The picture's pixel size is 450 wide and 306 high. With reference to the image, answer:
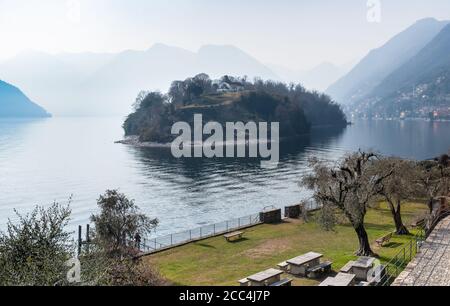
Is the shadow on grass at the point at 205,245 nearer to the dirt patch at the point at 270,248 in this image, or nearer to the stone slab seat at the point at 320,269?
the dirt patch at the point at 270,248

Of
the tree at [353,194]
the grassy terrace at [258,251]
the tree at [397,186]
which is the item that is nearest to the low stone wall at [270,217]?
the grassy terrace at [258,251]

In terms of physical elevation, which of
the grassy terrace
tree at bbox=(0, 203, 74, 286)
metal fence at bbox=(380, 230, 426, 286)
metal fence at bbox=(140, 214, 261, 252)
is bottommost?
metal fence at bbox=(140, 214, 261, 252)

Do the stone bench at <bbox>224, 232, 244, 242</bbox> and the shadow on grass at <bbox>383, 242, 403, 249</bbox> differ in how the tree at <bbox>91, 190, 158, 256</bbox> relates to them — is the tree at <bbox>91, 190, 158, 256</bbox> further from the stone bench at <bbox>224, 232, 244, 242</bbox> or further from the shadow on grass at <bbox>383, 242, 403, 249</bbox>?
the shadow on grass at <bbox>383, 242, 403, 249</bbox>

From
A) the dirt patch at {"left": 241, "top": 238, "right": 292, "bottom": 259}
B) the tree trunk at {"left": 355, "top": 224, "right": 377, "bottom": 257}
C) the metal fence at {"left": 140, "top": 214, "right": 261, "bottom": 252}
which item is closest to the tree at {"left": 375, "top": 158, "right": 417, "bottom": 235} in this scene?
the tree trunk at {"left": 355, "top": 224, "right": 377, "bottom": 257}

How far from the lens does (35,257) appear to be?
17.9m

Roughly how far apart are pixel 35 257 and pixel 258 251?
1821cm

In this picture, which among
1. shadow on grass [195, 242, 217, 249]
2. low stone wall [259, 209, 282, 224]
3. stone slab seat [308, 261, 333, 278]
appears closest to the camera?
stone slab seat [308, 261, 333, 278]

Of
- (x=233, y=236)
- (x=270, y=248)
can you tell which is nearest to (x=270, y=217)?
(x=233, y=236)

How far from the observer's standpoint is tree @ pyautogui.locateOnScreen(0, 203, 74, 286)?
15.6 meters

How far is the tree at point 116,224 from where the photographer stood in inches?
1201

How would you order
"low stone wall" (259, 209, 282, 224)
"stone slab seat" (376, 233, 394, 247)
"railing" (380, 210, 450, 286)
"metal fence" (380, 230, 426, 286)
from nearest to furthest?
"metal fence" (380, 230, 426, 286) → "railing" (380, 210, 450, 286) → "stone slab seat" (376, 233, 394, 247) → "low stone wall" (259, 209, 282, 224)

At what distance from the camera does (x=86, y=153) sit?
154 metres

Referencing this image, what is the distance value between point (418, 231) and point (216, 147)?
12728cm
